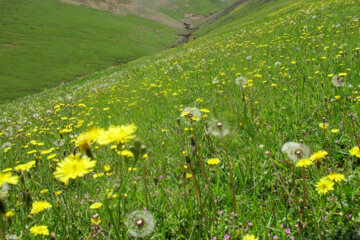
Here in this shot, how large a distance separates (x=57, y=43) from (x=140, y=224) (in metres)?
79.1

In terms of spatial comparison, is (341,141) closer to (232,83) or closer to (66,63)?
(232,83)

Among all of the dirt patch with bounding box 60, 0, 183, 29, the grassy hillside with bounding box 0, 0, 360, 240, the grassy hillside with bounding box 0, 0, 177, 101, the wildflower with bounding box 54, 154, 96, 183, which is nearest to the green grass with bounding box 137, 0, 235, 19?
the dirt patch with bounding box 60, 0, 183, 29

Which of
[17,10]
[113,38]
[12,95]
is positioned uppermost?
[17,10]

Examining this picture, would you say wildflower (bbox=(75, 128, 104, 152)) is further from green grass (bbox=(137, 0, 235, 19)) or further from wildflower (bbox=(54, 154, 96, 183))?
green grass (bbox=(137, 0, 235, 19))

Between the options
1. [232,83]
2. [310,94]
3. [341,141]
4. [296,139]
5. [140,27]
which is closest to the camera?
[341,141]

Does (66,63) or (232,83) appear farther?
(66,63)

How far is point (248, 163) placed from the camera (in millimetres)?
2510

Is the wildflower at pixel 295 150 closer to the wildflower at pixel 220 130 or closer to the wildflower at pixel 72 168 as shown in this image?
the wildflower at pixel 220 130

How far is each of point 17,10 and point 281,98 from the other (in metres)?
103

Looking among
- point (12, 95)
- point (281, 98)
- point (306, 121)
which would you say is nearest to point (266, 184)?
point (306, 121)

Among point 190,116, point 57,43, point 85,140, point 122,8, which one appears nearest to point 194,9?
point 122,8

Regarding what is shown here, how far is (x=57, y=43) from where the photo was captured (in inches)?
2702

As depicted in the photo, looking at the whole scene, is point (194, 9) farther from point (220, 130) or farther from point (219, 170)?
point (220, 130)

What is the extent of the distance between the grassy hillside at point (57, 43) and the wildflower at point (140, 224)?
5072 cm
